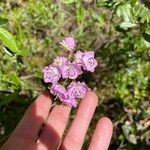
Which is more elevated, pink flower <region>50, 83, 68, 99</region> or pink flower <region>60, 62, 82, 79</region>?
pink flower <region>60, 62, 82, 79</region>

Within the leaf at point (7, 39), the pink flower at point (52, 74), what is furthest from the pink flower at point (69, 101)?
the leaf at point (7, 39)

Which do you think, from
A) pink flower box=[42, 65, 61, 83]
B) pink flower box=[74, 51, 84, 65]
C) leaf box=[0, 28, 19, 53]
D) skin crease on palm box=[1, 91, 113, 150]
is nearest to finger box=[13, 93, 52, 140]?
Result: skin crease on palm box=[1, 91, 113, 150]

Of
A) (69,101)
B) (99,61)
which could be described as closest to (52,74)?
(69,101)

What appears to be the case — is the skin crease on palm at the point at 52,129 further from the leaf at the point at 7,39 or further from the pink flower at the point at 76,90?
the leaf at the point at 7,39

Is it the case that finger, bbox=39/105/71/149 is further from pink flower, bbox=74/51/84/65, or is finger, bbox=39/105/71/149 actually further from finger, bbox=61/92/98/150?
pink flower, bbox=74/51/84/65

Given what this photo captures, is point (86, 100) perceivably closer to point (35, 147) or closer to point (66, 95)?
point (66, 95)

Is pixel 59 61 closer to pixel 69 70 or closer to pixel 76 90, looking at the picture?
pixel 69 70

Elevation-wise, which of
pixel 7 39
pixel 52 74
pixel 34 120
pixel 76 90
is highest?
pixel 7 39
